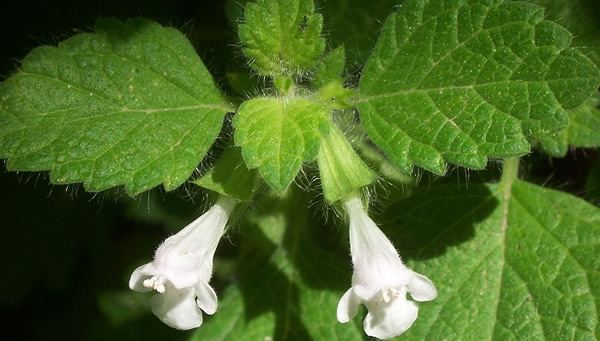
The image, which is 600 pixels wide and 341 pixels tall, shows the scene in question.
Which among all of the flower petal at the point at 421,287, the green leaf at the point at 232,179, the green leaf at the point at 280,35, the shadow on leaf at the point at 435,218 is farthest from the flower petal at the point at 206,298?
the shadow on leaf at the point at 435,218

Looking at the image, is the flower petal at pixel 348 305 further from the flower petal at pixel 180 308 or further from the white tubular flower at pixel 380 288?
the flower petal at pixel 180 308

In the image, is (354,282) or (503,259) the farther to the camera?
(503,259)

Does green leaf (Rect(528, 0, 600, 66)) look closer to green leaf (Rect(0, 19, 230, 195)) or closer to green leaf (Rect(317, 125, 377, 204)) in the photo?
green leaf (Rect(317, 125, 377, 204))

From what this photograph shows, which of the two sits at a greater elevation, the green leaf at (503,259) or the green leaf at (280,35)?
the green leaf at (280,35)

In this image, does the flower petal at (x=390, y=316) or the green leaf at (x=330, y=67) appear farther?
the green leaf at (x=330, y=67)

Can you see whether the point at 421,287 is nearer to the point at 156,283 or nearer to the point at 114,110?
the point at 156,283

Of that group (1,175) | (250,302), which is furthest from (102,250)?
(250,302)

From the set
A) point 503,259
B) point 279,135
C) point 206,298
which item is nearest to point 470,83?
point 279,135
